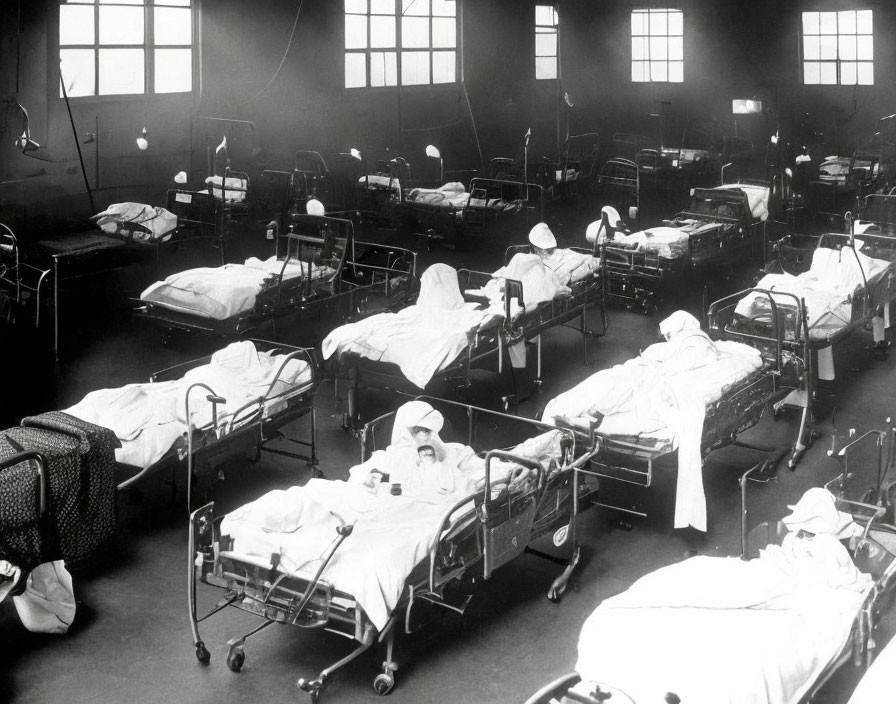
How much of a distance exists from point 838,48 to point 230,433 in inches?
651

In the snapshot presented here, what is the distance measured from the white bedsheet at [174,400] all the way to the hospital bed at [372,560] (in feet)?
4.08

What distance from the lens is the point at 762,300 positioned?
10.8 meters

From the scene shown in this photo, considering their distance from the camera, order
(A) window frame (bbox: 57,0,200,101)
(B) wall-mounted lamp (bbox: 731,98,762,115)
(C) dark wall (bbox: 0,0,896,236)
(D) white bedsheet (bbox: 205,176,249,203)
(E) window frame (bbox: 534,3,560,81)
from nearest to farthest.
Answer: (C) dark wall (bbox: 0,0,896,236) < (A) window frame (bbox: 57,0,200,101) < (D) white bedsheet (bbox: 205,176,249,203) < (B) wall-mounted lamp (bbox: 731,98,762,115) < (E) window frame (bbox: 534,3,560,81)

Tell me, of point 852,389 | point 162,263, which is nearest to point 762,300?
point 852,389

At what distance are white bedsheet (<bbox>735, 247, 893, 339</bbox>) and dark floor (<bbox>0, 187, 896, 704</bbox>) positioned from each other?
2.80 ft

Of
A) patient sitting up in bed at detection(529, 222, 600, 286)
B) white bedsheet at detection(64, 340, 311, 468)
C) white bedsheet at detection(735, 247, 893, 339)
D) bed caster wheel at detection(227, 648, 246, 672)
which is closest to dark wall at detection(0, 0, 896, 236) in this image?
patient sitting up in bed at detection(529, 222, 600, 286)

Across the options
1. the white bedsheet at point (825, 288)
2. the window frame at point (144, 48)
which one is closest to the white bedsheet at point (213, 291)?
the window frame at point (144, 48)

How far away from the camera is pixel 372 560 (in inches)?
249

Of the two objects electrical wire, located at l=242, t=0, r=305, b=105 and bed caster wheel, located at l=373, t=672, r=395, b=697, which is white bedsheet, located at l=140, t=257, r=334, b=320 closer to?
bed caster wheel, located at l=373, t=672, r=395, b=697

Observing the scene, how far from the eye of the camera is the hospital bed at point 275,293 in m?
11.5

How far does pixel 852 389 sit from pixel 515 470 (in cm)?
540

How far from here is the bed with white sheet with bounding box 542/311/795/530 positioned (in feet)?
26.6

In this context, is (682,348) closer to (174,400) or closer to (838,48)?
(174,400)

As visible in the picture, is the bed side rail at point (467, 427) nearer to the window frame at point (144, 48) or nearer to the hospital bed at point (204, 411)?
the hospital bed at point (204, 411)
